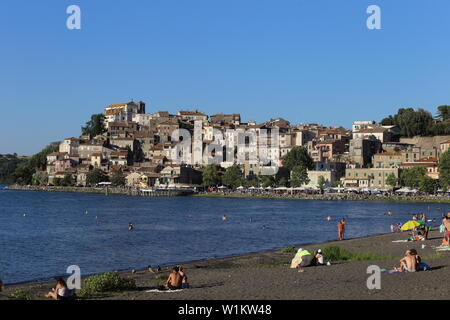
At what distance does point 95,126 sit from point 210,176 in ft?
138

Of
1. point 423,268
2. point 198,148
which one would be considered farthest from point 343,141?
point 423,268

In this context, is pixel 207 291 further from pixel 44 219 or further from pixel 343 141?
pixel 343 141

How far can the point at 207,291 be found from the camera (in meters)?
16.4

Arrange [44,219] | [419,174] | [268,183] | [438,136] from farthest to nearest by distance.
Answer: [438,136], [268,183], [419,174], [44,219]

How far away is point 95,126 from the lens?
139 meters

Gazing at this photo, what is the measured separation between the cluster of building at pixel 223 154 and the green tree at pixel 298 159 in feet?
4.43

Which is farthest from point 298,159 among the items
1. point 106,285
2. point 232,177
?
point 106,285

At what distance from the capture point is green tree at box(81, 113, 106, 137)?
13838 centimetres

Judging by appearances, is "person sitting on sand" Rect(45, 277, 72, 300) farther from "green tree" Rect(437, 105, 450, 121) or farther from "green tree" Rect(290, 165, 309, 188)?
"green tree" Rect(437, 105, 450, 121)

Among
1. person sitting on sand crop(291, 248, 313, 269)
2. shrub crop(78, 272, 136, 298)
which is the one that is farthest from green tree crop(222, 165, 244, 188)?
shrub crop(78, 272, 136, 298)

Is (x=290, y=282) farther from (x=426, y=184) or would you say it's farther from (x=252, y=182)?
(x=252, y=182)

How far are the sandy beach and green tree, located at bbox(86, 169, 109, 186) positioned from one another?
3703 inches

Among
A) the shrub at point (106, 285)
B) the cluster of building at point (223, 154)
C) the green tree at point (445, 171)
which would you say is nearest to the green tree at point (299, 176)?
the cluster of building at point (223, 154)
